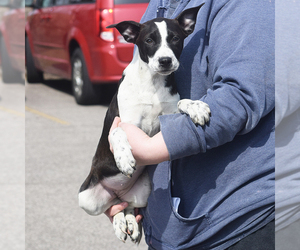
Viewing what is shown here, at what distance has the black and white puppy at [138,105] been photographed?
5.75ft

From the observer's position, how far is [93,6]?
24.1 ft

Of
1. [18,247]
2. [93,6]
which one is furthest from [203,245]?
[93,6]

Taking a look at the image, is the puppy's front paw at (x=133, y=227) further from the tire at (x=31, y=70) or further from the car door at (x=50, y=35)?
the tire at (x=31, y=70)

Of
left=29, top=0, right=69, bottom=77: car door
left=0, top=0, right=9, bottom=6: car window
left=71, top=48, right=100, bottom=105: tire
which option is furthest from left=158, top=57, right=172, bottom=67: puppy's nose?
left=29, top=0, right=69, bottom=77: car door

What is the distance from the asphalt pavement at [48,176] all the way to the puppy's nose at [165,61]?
0.74 metres

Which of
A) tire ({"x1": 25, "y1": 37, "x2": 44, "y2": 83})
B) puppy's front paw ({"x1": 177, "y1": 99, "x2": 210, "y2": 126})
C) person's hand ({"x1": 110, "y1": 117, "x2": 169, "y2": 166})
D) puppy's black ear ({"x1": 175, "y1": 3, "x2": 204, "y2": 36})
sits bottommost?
tire ({"x1": 25, "y1": 37, "x2": 44, "y2": 83})

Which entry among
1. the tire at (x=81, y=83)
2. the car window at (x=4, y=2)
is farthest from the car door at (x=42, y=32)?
the car window at (x=4, y=2)

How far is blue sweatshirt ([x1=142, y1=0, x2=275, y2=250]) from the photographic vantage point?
1398mm

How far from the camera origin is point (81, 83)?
8.36m

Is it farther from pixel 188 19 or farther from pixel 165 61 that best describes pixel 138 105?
pixel 188 19

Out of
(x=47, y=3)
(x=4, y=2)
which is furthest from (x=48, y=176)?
(x=47, y=3)

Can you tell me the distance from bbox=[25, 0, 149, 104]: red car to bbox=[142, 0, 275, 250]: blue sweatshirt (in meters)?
5.52

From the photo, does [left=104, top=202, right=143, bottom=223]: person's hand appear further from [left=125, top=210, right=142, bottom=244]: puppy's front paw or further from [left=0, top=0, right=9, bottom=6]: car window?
[left=0, top=0, right=9, bottom=6]: car window

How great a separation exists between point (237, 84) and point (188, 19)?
0.43 metres
